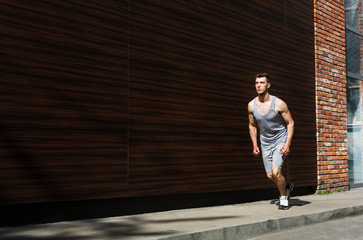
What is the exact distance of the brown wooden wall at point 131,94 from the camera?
15.7 ft

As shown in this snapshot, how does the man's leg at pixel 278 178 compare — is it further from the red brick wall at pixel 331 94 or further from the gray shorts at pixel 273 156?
the red brick wall at pixel 331 94

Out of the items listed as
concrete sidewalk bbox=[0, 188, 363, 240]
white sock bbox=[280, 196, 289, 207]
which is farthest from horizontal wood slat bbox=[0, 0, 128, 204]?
white sock bbox=[280, 196, 289, 207]

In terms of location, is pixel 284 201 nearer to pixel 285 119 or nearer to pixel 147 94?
pixel 285 119

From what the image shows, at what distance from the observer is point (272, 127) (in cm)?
646

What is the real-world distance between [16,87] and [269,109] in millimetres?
3172

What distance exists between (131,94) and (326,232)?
8.91 feet

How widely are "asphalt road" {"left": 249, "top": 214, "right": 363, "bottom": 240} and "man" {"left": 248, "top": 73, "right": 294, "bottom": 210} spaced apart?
2.24 feet

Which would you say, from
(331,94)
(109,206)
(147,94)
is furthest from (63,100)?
(331,94)

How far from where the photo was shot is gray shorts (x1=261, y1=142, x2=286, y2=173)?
654 cm

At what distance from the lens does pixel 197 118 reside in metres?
6.63

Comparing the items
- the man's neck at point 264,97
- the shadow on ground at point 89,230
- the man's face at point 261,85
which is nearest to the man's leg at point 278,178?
the man's neck at point 264,97

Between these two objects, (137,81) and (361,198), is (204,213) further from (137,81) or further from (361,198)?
(361,198)

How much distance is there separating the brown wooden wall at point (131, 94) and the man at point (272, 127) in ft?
2.11

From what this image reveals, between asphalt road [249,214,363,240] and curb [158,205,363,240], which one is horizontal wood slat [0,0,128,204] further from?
asphalt road [249,214,363,240]
